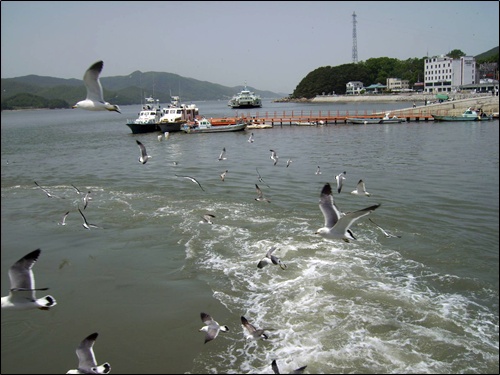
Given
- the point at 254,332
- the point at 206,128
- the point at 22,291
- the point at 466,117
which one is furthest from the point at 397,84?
the point at 22,291

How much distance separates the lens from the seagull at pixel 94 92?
22.2 ft

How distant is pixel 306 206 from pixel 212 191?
14.5ft

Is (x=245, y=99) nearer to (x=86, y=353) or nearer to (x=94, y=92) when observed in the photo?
(x=94, y=92)

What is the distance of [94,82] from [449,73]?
120025 millimetres

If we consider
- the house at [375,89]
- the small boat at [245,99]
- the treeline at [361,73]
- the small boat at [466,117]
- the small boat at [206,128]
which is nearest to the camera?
the small boat at [466,117]

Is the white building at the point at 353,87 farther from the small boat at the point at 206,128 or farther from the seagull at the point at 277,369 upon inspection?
the seagull at the point at 277,369

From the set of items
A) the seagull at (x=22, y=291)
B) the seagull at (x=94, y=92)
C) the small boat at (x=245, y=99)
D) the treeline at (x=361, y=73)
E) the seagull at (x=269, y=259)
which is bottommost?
the seagull at (x=269, y=259)

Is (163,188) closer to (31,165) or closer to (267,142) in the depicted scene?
(31,165)

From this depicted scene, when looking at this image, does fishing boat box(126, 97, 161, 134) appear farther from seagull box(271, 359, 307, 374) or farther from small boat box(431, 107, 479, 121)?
seagull box(271, 359, 307, 374)

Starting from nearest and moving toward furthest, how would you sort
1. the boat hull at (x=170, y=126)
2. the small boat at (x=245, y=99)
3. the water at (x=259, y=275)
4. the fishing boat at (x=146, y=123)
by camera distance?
the water at (x=259, y=275), the boat hull at (x=170, y=126), the fishing boat at (x=146, y=123), the small boat at (x=245, y=99)

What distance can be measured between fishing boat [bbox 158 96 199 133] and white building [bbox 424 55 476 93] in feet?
271

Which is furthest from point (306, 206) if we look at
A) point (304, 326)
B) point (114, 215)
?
point (304, 326)

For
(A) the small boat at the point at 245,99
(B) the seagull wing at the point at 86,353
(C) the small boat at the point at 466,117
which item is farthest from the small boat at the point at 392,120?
(A) the small boat at the point at 245,99

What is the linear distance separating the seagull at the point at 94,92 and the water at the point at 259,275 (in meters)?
2.73
